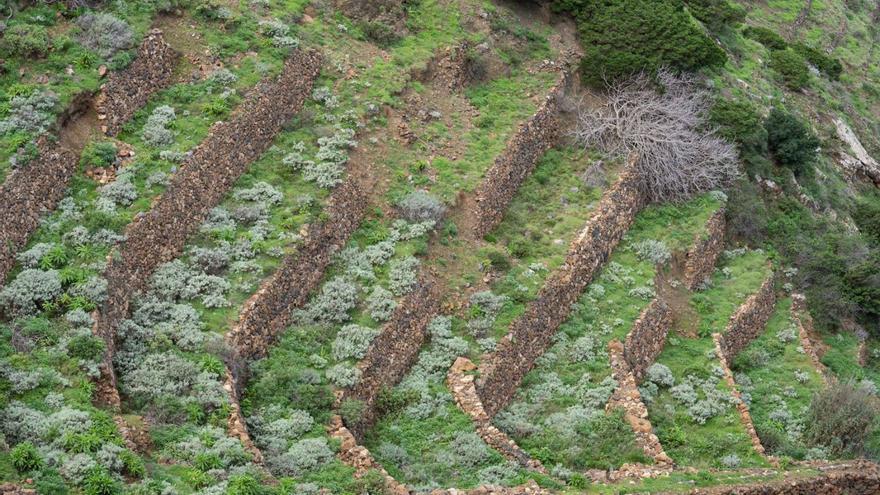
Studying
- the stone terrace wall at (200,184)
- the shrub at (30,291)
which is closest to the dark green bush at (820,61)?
the stone terrace wall at (200,184)

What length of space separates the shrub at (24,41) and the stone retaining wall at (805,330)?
22.2 metres

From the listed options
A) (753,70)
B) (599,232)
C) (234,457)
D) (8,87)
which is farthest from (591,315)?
(753,70)

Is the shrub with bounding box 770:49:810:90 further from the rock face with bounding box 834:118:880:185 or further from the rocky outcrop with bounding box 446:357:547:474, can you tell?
the rocky outcrop with bounding box 446:357:547:474

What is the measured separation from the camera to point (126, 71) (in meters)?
31.1

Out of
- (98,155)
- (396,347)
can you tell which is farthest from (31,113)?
(396,347)

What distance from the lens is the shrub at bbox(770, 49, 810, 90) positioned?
51.4 metres

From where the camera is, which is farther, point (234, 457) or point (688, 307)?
point (688, 307)

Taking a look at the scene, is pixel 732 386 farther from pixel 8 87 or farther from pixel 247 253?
pixel 8 87

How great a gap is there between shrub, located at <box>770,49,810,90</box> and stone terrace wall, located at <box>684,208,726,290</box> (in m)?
15.0

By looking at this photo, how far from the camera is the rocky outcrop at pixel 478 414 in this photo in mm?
27255

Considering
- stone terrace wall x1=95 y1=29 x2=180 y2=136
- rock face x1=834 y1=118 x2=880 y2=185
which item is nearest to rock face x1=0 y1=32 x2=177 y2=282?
stone terrace wall x1=95 y1=29 x2=180 y2=136

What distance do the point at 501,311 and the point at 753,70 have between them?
22.7 metres

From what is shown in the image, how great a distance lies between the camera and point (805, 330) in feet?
123

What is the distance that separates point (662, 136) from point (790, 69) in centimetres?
1604
